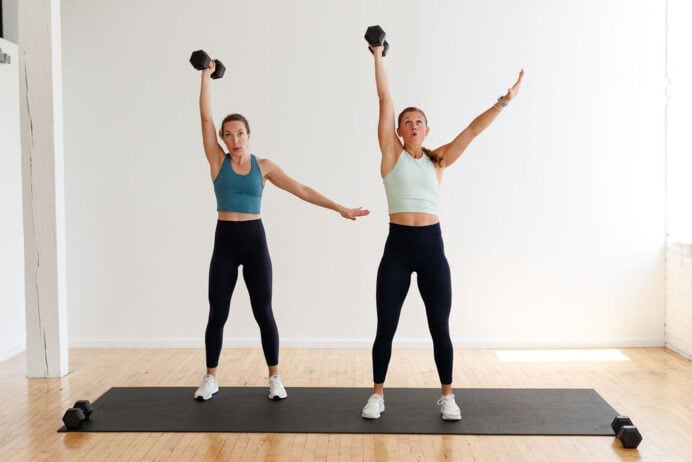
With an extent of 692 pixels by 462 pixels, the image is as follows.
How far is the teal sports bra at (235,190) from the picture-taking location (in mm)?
4379

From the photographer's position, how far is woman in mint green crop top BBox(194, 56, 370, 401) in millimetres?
4375

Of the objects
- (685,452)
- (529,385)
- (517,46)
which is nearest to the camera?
(685,452)

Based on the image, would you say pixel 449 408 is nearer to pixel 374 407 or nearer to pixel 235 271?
pixel 374 407

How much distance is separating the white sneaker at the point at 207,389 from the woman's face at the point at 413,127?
171 centimetres

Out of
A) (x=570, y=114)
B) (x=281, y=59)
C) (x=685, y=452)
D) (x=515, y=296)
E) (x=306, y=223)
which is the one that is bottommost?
(x=685, y=452)

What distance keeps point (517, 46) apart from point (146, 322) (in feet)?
11.1

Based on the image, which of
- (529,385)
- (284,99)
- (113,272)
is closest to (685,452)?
(529,385)

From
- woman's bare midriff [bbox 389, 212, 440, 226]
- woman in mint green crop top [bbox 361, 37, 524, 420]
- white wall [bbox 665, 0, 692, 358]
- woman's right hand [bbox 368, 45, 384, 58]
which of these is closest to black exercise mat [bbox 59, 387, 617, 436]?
woman in mint green crop top [bbox 361, 37, 524, 420]

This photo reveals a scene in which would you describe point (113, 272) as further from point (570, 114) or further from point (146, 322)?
point (570, 114)

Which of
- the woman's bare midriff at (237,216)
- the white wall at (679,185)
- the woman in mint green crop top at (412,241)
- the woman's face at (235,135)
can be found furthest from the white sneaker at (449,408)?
the white wall at (679,185)

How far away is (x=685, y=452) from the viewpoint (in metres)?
3.61

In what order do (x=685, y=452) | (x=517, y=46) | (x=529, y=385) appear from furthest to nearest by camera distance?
(x=517, y=46) < (x=529, y=385) < (x=685, y=452)

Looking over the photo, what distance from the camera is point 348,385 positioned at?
4848mm

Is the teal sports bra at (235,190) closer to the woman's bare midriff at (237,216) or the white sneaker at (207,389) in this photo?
the woman's bare midriff at (237,216)
